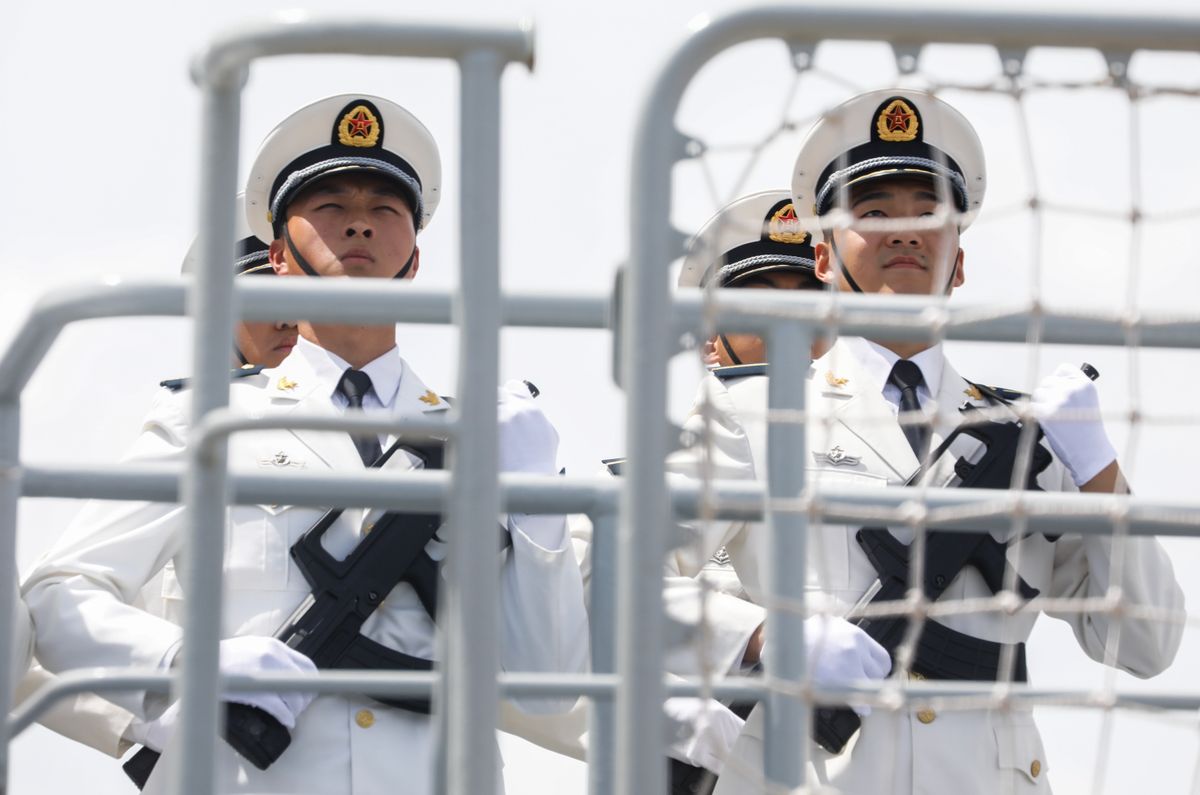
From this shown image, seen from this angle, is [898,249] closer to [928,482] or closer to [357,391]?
[928,482]

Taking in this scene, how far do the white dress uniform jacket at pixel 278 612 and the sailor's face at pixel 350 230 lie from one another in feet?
1.51

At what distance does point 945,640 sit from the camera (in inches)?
140

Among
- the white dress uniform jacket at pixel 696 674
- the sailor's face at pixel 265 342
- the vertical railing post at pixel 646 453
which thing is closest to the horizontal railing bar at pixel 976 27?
the vertical railing post at pixel 646 453

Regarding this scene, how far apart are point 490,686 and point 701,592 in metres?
0.30

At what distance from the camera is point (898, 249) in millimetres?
3926

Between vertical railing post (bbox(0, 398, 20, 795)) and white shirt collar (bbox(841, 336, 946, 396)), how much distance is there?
6.23 ft

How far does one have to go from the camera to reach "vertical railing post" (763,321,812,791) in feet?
7.89

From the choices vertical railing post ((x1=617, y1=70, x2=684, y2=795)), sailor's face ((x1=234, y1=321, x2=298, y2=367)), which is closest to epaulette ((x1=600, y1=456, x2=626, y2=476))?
vertical railing post ((x1=617, y1=70, x2=684, y2=795))

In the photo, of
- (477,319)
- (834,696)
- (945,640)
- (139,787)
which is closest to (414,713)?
(139,787)

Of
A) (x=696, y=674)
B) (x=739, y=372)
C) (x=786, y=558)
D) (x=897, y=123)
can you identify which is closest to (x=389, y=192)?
(x=739, y=372)

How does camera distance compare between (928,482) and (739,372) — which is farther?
(739,372)

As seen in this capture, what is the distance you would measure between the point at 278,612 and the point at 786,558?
136 centimetres

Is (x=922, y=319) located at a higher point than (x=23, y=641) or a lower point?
higher

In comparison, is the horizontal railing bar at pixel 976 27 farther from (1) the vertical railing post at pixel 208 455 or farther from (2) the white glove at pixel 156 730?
(2) the white glove at pixel 156 730
